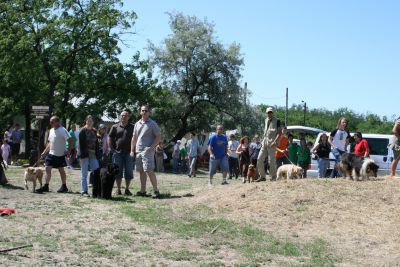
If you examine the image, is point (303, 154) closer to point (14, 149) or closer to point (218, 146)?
point (218, 146)

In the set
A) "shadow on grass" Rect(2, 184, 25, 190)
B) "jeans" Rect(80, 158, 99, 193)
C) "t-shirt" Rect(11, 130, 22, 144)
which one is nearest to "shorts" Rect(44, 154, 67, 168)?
"jeans" Rect(80, 158, 99, 193)

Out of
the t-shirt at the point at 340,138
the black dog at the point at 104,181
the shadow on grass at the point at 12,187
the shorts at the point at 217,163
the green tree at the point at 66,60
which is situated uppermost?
the green tree at the point at 66,60

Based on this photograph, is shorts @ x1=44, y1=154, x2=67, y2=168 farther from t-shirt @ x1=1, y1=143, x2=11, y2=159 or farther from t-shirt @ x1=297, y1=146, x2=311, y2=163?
t-shirt @ x1=1, y1=143, x2=11, y2=159

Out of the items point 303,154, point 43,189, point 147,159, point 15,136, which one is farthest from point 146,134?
point 15,136

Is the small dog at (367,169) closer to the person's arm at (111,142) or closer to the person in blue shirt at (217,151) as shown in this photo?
the person in blue shirt at (217,151)

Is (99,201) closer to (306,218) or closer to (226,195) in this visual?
(226,195)

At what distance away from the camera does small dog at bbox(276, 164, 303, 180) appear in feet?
41.9

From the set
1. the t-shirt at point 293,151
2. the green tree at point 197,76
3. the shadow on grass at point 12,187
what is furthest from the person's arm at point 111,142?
the green tree at point 197,76

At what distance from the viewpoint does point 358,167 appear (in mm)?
11867

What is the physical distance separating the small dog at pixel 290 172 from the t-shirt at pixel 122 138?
Result: 11.8ft

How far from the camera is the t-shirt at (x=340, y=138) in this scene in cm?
1365

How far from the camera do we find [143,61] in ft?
100

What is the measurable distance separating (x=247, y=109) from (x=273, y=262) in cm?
3137

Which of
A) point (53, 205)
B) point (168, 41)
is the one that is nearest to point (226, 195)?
point (53, 205)
